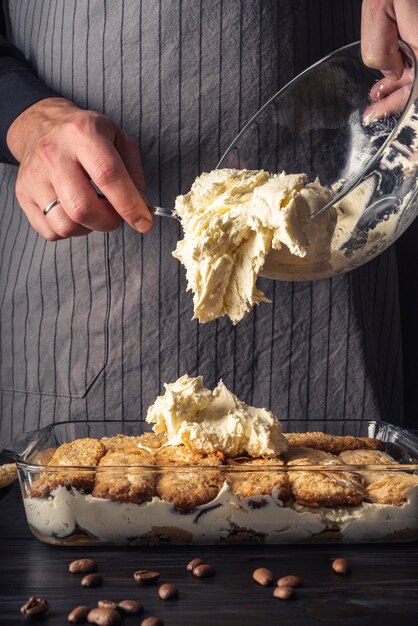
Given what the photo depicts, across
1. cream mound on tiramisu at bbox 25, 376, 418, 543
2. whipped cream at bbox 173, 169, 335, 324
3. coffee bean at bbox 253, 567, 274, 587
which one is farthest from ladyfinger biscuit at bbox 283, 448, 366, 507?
whipped cream at bbox 173, 169, 335, 324

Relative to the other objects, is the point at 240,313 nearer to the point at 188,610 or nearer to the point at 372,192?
the point at 372,192

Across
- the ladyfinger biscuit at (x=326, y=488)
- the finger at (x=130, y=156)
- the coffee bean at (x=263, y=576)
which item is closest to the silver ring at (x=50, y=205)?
the finger at (x=130, y=156)

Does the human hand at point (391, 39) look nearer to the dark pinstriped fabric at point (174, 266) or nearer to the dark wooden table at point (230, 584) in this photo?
the dark pinstriped fabric at point (174, 266)

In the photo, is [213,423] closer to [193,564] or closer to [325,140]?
[193,564]

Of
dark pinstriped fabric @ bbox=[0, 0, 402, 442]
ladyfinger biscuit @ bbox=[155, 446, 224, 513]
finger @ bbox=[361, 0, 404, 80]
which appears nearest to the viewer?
ladyfinger biscuit @ bbox=[155, 446, 224, 513]

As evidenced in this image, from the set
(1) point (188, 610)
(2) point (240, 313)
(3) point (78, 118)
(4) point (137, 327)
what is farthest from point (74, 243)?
(1) point (188, 610)

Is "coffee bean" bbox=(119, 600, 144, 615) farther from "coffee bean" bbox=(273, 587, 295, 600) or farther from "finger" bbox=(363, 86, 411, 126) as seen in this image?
"finger" bbox=(363, 86, 411, 126)

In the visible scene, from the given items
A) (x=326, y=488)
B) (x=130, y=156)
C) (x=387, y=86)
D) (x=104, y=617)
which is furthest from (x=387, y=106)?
(x=104, y=617)
